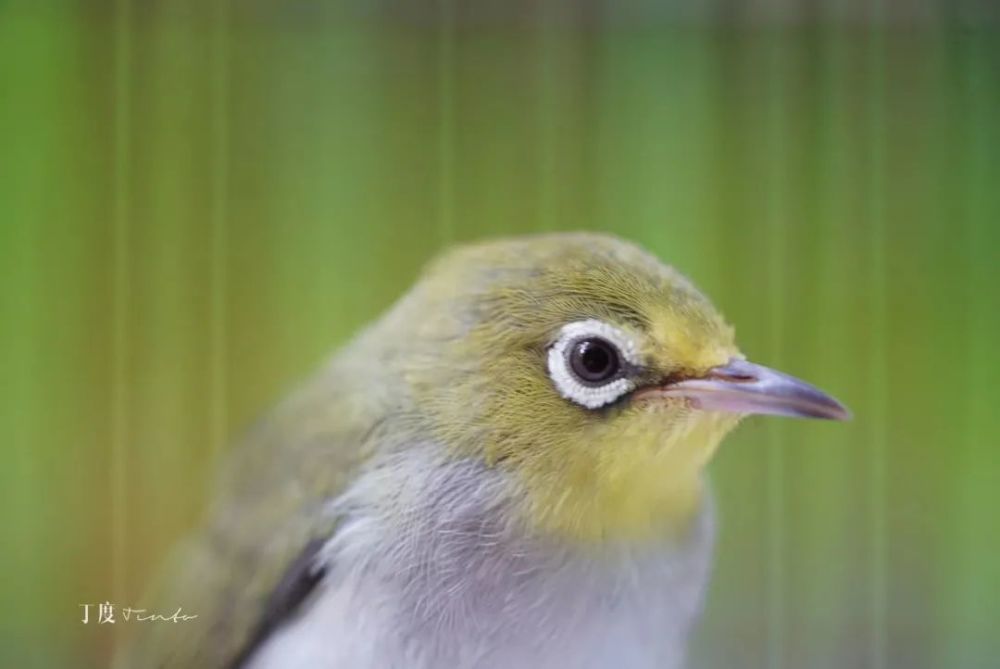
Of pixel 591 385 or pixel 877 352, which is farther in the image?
pixel 877 352

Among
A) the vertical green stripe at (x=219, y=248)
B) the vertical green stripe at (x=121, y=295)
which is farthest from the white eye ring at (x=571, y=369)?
the vertical green stripe at (x=121, y=295)

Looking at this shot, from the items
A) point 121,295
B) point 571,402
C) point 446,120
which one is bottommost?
point 571,402

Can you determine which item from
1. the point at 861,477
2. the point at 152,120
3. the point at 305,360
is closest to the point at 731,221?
the point at 861,477

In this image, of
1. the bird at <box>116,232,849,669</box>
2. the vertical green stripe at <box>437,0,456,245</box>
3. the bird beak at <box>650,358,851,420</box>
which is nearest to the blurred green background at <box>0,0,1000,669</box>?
the vertical green stripe at <box>437,0,456,245</box>

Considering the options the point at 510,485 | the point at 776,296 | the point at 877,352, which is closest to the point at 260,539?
the point at 510,485

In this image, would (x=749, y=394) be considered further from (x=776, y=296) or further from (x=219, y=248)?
(x=219, y=248)

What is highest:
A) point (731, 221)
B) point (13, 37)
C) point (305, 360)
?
point (13, 37)

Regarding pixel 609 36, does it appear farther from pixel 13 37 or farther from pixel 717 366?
pixel 13 37

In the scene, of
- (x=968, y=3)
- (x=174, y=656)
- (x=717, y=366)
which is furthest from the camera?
(x=968, y=3)
